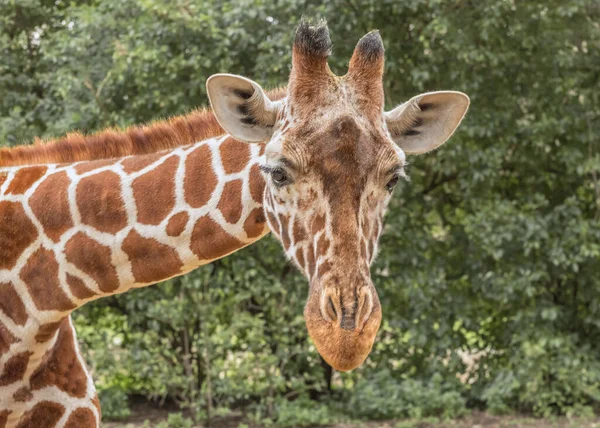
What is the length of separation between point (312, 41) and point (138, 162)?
0.95m

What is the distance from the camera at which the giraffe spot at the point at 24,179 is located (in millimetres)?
3445

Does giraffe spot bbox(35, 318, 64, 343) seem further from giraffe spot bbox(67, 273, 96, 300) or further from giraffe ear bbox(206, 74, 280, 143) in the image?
giraffe ear bbox(206, 74, 280, 143)

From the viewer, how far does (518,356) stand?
8336mm

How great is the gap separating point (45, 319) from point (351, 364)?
4.34 feet

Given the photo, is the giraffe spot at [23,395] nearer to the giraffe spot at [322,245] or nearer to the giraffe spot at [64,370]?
the giraffe spot at [64,370]

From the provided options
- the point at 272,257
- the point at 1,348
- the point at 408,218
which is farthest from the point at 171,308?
the point at 1,348

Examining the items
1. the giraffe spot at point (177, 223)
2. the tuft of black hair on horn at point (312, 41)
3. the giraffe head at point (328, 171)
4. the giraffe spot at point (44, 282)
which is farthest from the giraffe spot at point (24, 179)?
the tuft of black hair on horn at point (312, 41)

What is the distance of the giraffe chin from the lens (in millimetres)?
2469

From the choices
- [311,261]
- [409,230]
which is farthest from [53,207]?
[409,230]

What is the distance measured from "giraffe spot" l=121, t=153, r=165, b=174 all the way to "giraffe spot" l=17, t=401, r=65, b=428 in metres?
0.89

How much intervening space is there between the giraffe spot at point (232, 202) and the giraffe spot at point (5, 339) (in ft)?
2.87

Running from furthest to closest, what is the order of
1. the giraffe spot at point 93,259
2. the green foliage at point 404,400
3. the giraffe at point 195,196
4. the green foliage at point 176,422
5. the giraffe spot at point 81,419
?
the green foliage at point 404,400
the green foliage at point 176,422
the giraffe spot at point 81,419
the giraffe spot at point 93,259
the giraffe at point 195,196

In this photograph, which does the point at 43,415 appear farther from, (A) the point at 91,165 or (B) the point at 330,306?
(B) the point at 330,306

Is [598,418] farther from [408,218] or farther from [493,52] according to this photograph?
[493,52]
